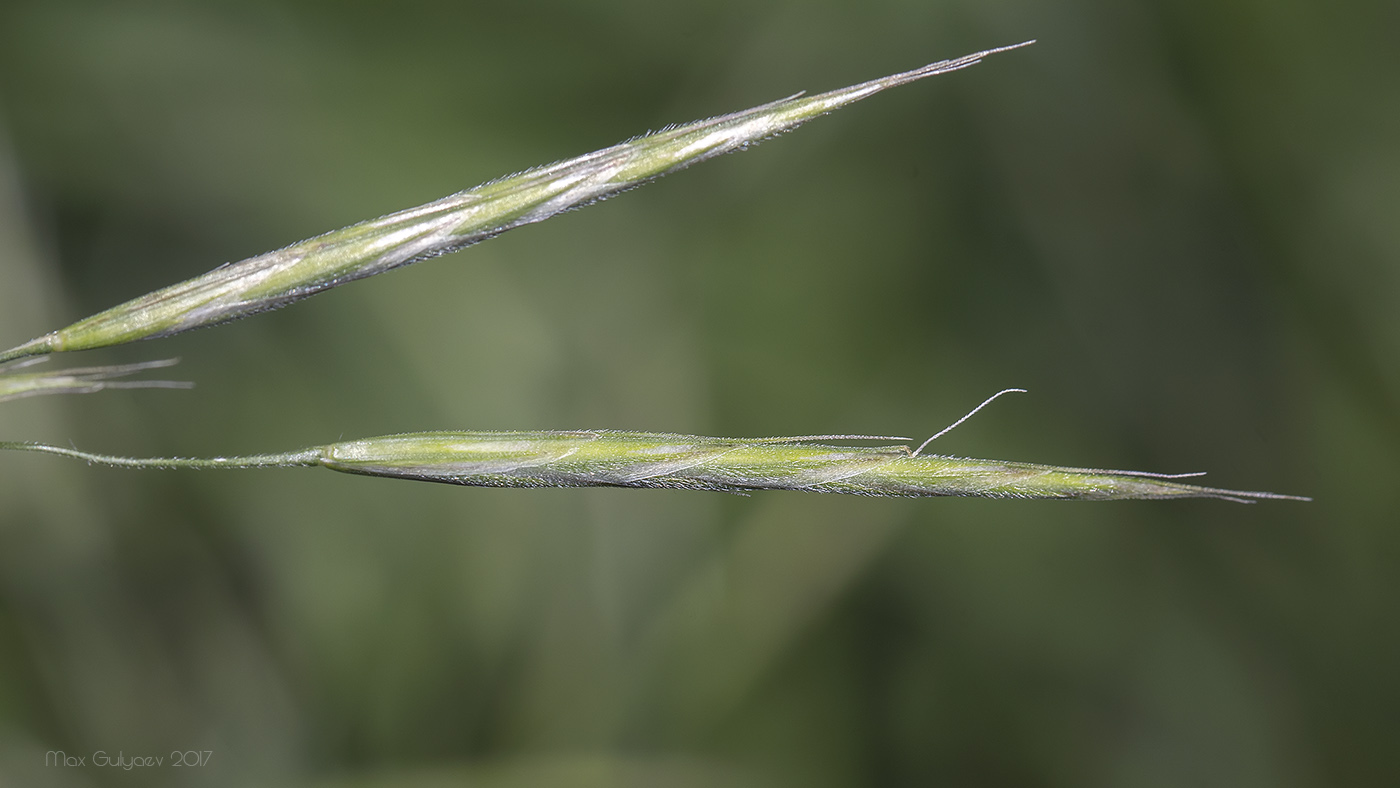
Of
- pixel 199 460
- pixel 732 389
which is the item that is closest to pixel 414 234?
pixel 199 460

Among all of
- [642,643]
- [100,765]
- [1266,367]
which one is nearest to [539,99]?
[642,643]

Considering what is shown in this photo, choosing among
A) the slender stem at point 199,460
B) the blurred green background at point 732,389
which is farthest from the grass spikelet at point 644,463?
the blurred green background at point 732,389

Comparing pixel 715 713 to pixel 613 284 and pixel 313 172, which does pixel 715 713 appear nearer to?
pixel 613 284

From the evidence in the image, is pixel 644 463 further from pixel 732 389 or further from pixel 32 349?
pixel 732 389

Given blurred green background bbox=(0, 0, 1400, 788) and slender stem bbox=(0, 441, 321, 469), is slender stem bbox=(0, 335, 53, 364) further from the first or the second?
blurred green background bbox=(0, 0, 1400, 788)

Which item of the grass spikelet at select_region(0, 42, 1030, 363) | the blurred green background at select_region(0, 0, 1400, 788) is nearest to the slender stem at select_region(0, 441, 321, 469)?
the grass spikelet at select_region(0, 42, 1030, 363)

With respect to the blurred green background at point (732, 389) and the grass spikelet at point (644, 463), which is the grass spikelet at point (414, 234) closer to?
the grass spikelet at point (644, 463)

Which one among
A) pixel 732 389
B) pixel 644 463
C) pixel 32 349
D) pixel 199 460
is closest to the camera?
pixel 199 460
